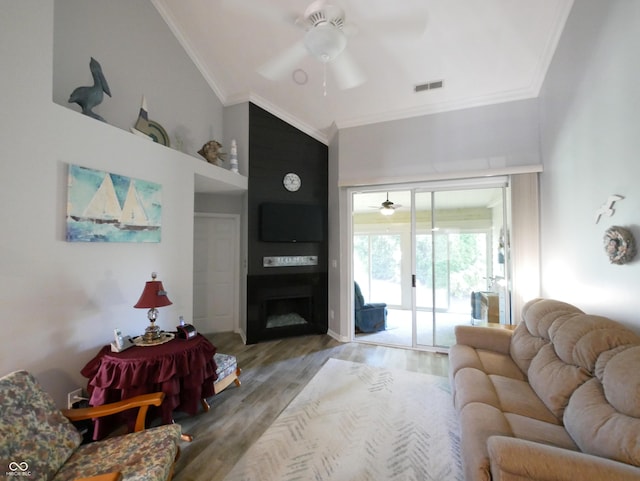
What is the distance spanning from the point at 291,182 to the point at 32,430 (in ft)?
11.7

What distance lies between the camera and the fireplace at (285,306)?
12.7ft

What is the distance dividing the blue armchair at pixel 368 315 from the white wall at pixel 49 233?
3099 millimetres

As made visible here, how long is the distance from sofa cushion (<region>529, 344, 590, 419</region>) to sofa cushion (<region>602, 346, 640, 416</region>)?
0.69 feet

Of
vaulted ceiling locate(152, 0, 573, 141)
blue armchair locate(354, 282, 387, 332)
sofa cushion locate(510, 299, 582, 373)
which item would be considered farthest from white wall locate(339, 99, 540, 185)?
blue armchair locate(354, 282, 387, 332)

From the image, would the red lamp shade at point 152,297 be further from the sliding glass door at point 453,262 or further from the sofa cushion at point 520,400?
the sliding glass door at point 453,262

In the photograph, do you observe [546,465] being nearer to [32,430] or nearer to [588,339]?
[588,339]

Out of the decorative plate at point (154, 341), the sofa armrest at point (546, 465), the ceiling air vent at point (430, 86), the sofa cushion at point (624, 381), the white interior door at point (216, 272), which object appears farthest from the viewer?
the white interior door at point (216, 272)

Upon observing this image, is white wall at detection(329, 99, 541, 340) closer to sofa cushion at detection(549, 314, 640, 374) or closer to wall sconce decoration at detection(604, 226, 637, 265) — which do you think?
wall sconce decoration at detection(604, 226, 637, 265)

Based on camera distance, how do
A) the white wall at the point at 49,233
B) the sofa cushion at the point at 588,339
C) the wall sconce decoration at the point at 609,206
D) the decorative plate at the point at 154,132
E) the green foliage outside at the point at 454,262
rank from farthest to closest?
1. the green foliage outside at the point at 454,262
2. the decorative plate at the point at 154,132
3. the wall sconce decoration at the point at 609,206
4. the white wall at the point at 49,233
5. the sofa cushion at the point at 588,339

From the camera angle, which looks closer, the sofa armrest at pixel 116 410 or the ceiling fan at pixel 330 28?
the sofa armrest at pixel 116 410

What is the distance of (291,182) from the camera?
4.13 metres

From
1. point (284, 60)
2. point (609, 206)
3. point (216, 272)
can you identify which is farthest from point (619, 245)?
point (216, 272)

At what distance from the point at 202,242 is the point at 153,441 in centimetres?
320

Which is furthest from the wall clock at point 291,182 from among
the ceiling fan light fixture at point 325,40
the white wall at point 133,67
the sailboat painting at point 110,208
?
the ceiling fan light fixture at point 325,40
